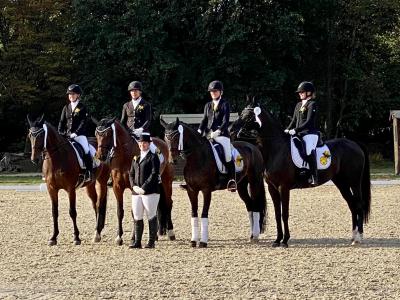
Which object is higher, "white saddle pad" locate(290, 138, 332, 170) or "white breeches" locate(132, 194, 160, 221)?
"white saddle pad" locate(290, 138, 332, 170)

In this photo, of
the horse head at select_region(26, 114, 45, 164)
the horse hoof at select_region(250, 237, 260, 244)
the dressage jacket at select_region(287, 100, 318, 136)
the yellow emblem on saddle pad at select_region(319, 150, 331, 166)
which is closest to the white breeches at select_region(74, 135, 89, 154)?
the horse head at select_region(26, 114, 45, 164)

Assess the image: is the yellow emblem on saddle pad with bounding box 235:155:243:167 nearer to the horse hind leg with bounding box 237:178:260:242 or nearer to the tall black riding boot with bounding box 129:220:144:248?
the horse hind leg with bounding box 237:178:260:242

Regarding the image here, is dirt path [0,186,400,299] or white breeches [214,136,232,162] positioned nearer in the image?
dirt path [0,186,400,299]

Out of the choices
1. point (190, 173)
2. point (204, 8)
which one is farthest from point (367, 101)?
point (190, 173)

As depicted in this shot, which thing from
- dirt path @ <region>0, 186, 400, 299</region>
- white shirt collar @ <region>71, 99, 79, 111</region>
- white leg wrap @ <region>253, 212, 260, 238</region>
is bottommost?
dirt path @ <region>0, 186, 400, 299</region>

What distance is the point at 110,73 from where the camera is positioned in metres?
38.2

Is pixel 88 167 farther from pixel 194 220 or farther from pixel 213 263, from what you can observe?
pixel 213 263

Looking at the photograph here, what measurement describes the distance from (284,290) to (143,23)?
29627 mm

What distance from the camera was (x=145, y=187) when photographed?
12.3 meters

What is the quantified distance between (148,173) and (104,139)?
932 mm

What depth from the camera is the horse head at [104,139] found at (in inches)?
487

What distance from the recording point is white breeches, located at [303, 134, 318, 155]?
12.7m

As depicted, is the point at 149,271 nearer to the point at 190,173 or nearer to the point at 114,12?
the point at 190,173

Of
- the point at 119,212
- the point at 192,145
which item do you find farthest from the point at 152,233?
the point at 192,145
